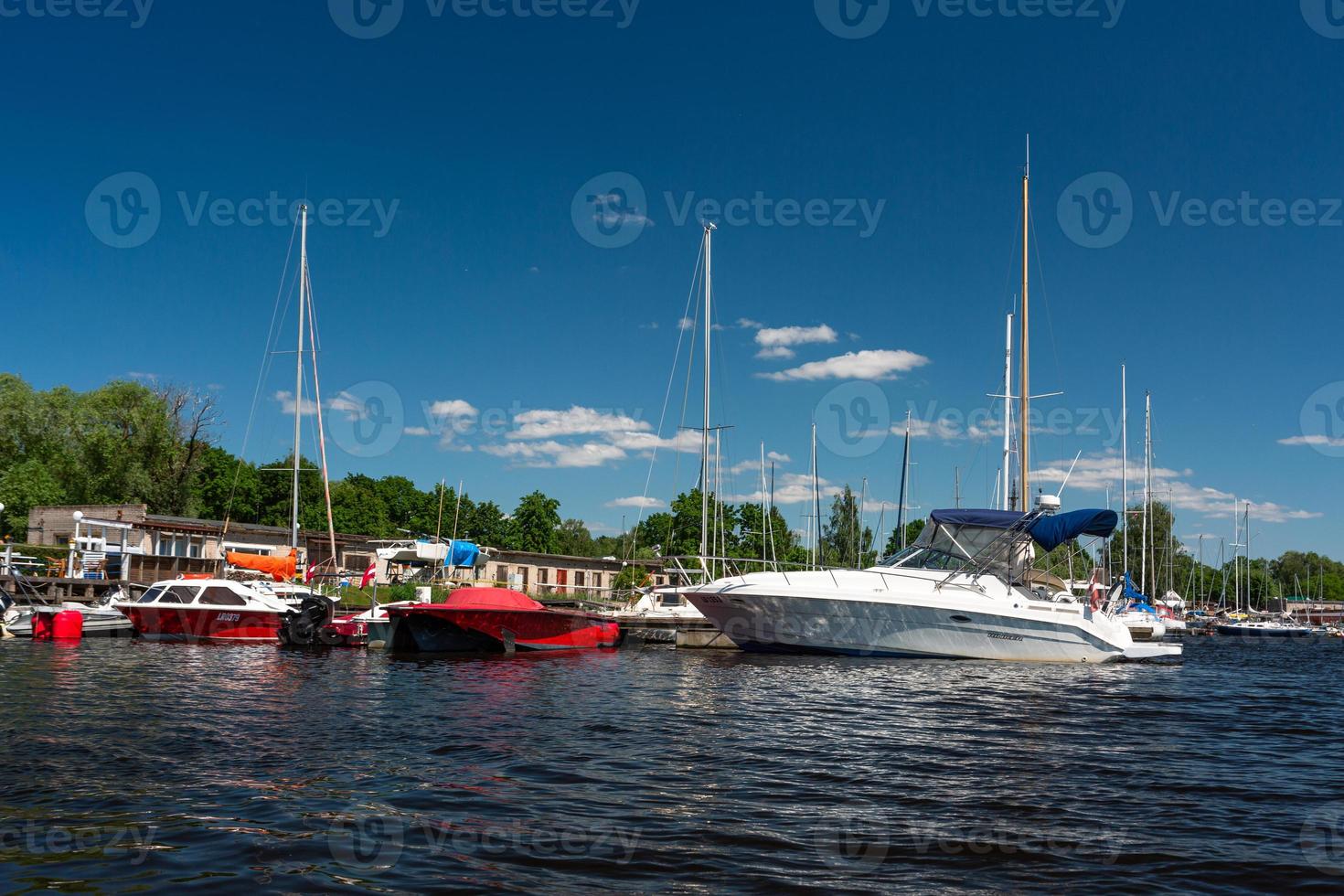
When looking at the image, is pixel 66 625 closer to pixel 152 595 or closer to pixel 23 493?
pixel 152 595

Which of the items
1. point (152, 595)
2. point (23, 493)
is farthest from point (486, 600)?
point (23, 493)

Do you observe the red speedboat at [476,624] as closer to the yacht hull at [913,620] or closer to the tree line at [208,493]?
the yacht hull at [913,620]

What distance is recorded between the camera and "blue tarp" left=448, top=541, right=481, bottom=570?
51.0 metres

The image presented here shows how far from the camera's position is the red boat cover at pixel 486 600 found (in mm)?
30047

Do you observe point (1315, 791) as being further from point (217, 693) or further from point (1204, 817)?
point (217, 693)

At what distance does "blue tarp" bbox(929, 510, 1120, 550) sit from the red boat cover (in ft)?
45.7

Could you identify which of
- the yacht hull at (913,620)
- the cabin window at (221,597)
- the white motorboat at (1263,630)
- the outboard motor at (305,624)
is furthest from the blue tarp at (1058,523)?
the white motorboat at (1263,630)

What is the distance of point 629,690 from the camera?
20.7m

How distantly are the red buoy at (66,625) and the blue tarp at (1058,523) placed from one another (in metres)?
29.0

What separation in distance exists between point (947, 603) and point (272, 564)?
26551mm

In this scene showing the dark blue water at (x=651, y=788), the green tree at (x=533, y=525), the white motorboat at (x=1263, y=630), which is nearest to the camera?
Result: the dark blue water at (x=651, y=788)

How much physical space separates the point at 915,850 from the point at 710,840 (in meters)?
1.74

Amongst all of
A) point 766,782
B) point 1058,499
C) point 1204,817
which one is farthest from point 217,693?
point 1058,499

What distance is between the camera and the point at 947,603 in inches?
1096
